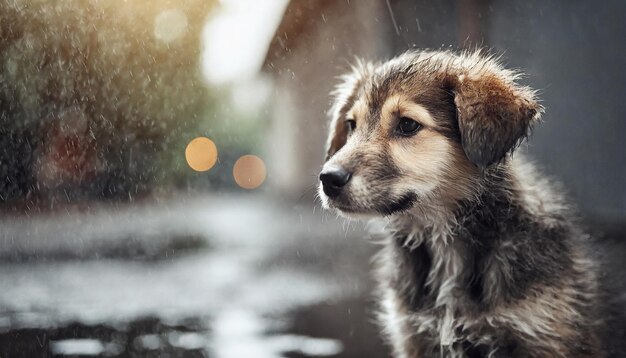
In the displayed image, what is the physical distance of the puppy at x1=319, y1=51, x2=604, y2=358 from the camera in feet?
10.3

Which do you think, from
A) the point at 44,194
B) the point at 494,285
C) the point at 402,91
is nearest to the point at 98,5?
the point at 44,194

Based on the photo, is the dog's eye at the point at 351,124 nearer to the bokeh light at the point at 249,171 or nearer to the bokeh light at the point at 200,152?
the bokeh light at the point at 200,152

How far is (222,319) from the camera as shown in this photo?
5238 mm

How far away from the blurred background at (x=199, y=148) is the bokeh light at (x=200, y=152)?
10.4 inches

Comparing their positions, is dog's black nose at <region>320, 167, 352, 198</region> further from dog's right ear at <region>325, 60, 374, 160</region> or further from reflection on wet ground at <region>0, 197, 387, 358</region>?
reflection on wet ground at <region>0, 197, 387, 358</region>

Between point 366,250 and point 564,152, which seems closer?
point 564,152

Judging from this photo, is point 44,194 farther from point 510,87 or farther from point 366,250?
point 510,87

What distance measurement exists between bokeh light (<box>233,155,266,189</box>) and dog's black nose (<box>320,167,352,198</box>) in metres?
18.8

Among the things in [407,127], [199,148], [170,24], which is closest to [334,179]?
[407,127]

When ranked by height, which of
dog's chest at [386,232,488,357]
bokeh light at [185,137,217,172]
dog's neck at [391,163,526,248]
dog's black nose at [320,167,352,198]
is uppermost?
bokeh light at [185,137,217,172]

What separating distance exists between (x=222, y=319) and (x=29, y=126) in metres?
6.23

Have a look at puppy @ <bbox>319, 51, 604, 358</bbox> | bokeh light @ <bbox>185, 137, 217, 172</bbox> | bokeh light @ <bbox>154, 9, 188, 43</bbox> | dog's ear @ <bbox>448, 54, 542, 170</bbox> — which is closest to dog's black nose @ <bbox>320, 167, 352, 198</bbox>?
puppy @ <bbox>319, 51, 604, 358</bbox>

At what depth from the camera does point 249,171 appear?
25344 millimetres

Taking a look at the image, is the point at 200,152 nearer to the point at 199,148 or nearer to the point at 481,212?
the point at 199,148
